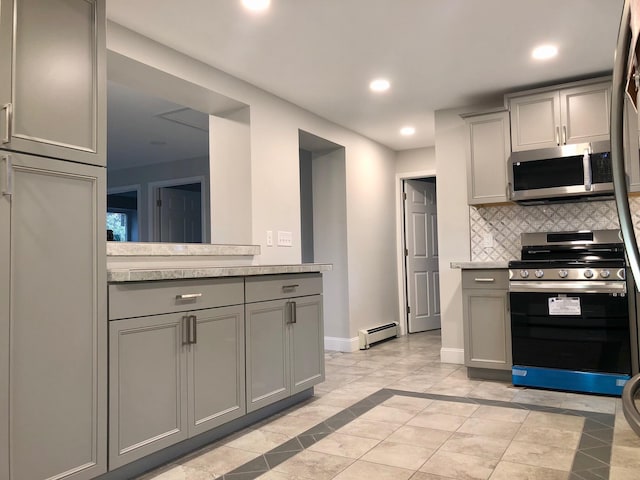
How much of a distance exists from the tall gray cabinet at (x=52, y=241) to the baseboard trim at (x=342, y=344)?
3335mm

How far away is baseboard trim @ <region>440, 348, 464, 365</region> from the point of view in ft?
14.5

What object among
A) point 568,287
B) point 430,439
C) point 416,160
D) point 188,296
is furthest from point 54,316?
point 416,160

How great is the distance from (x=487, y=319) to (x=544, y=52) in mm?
1915

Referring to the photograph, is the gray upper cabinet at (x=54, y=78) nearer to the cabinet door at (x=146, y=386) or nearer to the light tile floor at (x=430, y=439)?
the cabinet door at (x=146, y=386)

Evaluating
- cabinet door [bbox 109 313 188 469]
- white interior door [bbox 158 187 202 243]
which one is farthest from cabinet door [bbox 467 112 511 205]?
white interior door [bbox 158 187 202 243]

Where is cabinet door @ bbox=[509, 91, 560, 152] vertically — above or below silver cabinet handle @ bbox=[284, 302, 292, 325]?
above

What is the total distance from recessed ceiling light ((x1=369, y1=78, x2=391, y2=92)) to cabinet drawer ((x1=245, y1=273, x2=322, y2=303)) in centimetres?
160

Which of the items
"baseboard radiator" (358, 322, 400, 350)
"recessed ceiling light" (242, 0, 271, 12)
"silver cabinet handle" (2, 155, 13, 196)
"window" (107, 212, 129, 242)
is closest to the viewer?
"silver cabinet handle" (2, 155, 13, 196)

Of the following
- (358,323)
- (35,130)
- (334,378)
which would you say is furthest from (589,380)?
(35,130)

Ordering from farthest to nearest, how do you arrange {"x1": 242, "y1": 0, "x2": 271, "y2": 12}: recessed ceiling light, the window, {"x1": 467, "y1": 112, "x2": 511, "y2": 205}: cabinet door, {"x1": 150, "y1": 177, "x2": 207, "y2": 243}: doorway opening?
the window < {"x1": 150, "y1": 177, "x2": 207, "y2": 243}: doorway opening < {"x1": 467, "y1": 112, "x2": 511, "y2": 205}: cabinet door < {"x1": 242, "y1": 0, "x2": 271, "y2": 12}: recessed ceiling light

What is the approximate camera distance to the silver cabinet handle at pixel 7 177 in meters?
1.67

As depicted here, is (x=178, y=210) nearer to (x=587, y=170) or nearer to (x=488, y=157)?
(x=488, y=157)

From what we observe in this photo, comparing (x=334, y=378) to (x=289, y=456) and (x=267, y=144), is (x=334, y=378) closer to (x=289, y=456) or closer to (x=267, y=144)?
(x=289, y=456)

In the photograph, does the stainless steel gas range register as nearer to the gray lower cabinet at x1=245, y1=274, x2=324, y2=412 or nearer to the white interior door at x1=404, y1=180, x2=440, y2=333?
the gray lower cabinet at x1=245, y1=274, x2=324, y2=412
